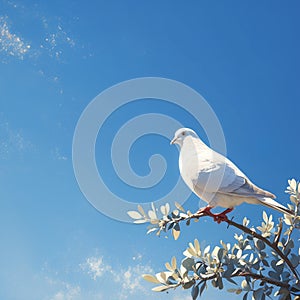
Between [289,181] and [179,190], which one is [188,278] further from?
[289,181]

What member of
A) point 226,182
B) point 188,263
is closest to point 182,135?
point 226,182

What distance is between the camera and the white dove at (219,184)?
287 centimetres

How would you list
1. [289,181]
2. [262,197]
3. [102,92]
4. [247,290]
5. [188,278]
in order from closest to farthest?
1. [188,278]
2. [247,290]
3. [262,197]
4. [289,181]
5. [102,92]

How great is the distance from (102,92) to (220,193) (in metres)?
1.42

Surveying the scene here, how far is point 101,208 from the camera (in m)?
2.87

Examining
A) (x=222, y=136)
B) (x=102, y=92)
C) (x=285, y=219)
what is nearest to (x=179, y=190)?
(x=222, y=136)

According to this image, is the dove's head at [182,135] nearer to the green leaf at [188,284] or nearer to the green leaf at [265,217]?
the green leaf at [265,217]

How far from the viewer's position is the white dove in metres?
2.87

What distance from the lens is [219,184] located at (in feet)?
9.57

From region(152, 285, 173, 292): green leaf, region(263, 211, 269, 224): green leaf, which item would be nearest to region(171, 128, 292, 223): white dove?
region(263, 211, 269, 224): green leaf

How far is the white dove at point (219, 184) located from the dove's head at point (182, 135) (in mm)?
274

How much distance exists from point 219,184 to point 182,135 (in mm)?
774

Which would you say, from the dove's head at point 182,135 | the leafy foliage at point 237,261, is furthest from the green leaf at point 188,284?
the dove's head at point 182,135

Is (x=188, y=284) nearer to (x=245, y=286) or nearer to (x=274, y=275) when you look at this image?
(x=245, y=286)
